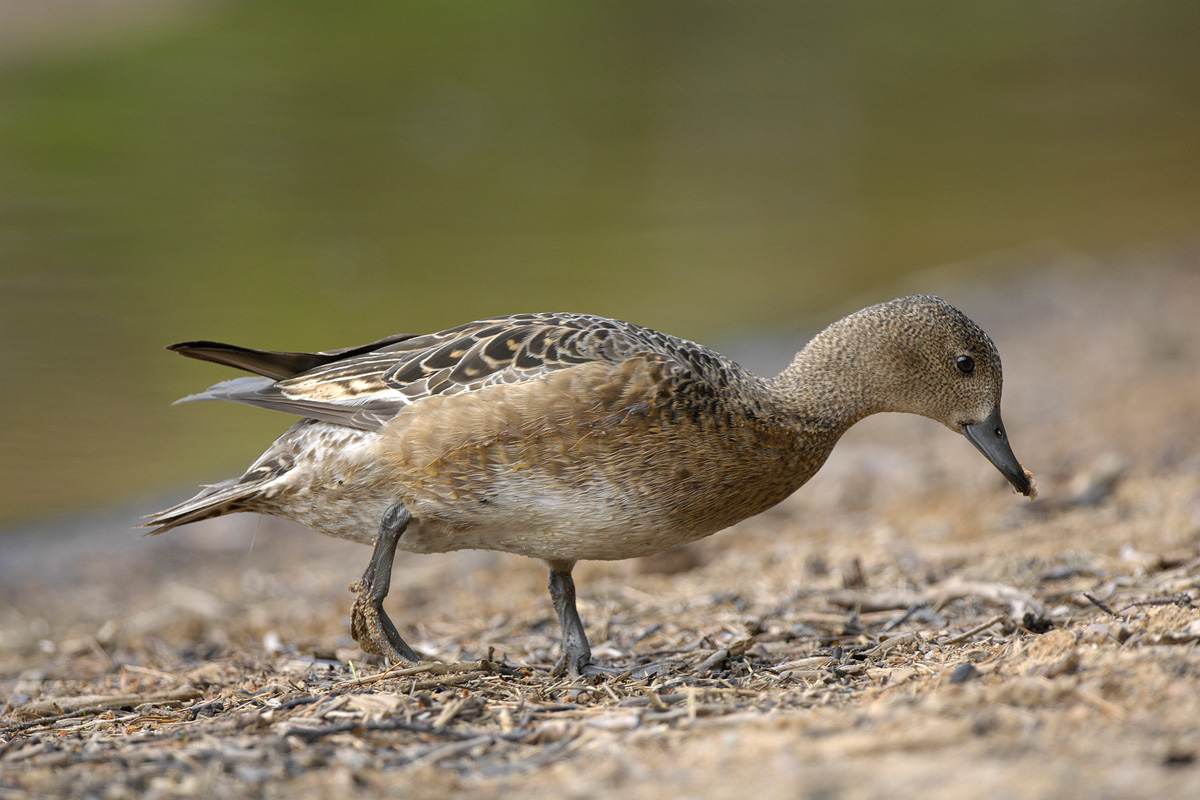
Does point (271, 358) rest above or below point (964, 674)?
above

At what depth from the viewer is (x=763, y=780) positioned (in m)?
2.44

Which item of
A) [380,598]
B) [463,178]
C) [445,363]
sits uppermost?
[463,178]

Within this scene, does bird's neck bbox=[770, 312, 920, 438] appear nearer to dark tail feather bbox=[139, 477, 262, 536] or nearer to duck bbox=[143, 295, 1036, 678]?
duck bbox=[143, 295, 1036, 678]

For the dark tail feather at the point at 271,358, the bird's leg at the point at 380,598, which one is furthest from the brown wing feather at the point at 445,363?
the bird's leg at the point at 380,598

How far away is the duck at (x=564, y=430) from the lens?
3.93m

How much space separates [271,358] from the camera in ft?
14.7

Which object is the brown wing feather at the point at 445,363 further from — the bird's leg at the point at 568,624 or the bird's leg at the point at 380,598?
the bird's leg at the point at 568,624

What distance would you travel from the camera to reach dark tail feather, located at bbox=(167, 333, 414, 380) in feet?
14.2

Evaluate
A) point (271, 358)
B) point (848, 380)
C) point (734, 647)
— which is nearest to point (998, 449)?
point (848, 380)

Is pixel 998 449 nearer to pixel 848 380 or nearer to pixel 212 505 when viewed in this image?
pixel 848 380

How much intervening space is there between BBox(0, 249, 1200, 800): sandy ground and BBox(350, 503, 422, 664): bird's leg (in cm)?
12

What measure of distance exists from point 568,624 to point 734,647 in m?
0.65

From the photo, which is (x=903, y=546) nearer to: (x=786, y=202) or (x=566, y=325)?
(x=566, y=325)

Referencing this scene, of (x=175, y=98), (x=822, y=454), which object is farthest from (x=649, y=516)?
(x=175, y=98)
